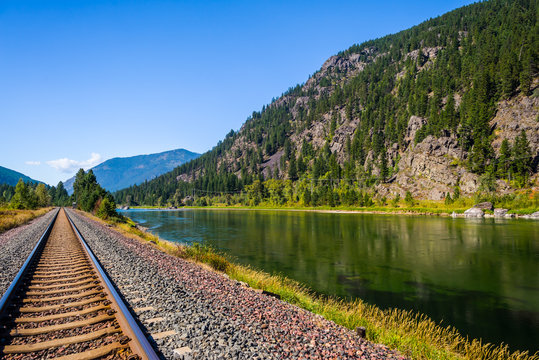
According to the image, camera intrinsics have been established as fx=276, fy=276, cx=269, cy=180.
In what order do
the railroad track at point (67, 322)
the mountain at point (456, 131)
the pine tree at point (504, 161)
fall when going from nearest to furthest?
the railroad track at point (67, 322)
the pine tree at point (504, 161)
the mountain at point (456, 131)

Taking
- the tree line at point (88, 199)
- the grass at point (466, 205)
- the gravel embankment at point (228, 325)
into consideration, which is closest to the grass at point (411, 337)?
the gravel embankment at point (228, 325)

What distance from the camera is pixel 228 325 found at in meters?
7.35

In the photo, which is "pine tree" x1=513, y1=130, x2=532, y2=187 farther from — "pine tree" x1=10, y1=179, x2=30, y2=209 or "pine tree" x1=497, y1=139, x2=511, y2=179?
"pine tree" x1=10, y1=179, x2=30, y2=209

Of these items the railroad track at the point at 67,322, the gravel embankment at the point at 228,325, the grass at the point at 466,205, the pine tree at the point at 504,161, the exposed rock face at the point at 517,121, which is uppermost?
the exposed rock face at the point at 517,121

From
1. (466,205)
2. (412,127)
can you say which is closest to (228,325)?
(466,205)

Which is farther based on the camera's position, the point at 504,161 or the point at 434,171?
the point at 434,171

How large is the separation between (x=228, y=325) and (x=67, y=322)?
398cm

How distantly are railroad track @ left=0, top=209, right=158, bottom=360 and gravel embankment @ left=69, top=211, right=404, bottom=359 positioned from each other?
659 millimetres

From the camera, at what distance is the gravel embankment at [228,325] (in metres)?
6.18

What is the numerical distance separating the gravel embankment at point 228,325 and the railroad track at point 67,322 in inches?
26.0

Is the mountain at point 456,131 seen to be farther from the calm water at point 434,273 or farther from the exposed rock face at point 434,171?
the calm water at point 434,273

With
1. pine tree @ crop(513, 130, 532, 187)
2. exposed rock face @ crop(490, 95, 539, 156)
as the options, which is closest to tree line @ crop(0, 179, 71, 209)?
pine tree @ crop(513, 130, 532, 187)

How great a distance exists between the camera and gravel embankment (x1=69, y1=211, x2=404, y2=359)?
618 cm

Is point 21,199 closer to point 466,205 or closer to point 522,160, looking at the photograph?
point 466,205
